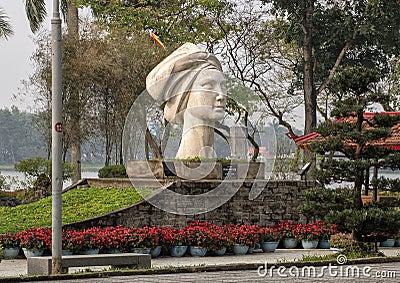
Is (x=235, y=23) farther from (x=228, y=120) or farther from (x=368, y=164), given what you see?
(x=368, y=164)

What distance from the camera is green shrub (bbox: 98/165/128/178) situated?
90.6 feet

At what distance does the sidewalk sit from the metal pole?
70.0 inches

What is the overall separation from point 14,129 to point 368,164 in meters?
44.5

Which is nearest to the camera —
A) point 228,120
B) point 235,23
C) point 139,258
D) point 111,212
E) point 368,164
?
point 139,258

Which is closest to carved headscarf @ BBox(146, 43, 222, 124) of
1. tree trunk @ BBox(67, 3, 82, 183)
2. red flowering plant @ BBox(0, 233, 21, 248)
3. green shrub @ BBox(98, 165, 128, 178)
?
green shrub @ BBox(98, 165, 128, 178)

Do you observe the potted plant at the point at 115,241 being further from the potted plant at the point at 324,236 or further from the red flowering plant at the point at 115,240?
the potted plant at the point at 324,236

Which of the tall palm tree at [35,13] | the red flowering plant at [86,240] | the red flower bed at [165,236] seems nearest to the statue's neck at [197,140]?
the red flower bed at [165,236]

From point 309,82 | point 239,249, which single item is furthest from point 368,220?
point 309,82

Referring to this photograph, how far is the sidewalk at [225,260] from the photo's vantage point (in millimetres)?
16328

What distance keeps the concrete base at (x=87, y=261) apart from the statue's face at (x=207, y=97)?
27.8 ft

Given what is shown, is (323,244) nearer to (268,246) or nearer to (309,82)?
(268,246)

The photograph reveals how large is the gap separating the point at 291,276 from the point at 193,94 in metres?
10.3

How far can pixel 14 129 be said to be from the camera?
59.7 metres

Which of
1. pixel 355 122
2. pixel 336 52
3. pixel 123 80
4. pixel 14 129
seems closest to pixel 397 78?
pixel 336 52
